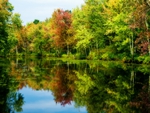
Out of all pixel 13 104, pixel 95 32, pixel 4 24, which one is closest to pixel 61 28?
pixel 95 32

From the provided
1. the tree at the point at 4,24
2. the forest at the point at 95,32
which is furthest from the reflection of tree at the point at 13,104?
the tree at the point at 4,24

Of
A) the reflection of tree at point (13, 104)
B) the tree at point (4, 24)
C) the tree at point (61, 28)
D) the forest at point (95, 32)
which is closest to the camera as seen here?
the reflection of tree at point (13, 104)

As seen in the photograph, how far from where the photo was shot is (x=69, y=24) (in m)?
82.6

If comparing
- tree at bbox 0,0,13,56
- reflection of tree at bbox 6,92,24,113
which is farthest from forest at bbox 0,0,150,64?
reflection of tree at bbox 6,92,24,113

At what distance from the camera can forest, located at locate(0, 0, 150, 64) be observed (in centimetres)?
4140

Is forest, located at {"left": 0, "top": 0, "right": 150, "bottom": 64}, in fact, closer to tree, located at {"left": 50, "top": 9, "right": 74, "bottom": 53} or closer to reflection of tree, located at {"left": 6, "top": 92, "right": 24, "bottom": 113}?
tree, located at {"left": 50, "top": 9, "right": 74, "bottom": 53}

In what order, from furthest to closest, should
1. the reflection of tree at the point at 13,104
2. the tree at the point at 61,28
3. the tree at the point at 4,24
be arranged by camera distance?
the tree at the point at 61,28, the tree at the point at 4,24, the reflection of tree at the point at 13,104

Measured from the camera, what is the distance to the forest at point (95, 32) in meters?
41.4

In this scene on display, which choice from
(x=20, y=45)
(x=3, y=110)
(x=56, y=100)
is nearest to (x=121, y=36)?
(x=56, y=100)

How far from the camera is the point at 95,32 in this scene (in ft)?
213

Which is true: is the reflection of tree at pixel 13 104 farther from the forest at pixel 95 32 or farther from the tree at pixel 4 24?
the tree at pixel 4 24

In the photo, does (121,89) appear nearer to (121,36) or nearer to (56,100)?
(56,100)

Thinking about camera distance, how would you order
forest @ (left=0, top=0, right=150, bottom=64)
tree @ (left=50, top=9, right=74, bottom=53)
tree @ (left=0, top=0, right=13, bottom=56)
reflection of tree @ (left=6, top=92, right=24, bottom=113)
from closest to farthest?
1. reflection of tree @ (left=6, top=92, right=24, bottom=113)
2. forest @ (left=0, top=0, right=150, bottom=64)
3. tree @ (left=0, top=0, right=13, bottom=56)
4. tree @ (left=50, top=9, right=74, bottom=53)

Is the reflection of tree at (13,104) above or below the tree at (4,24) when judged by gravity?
below
